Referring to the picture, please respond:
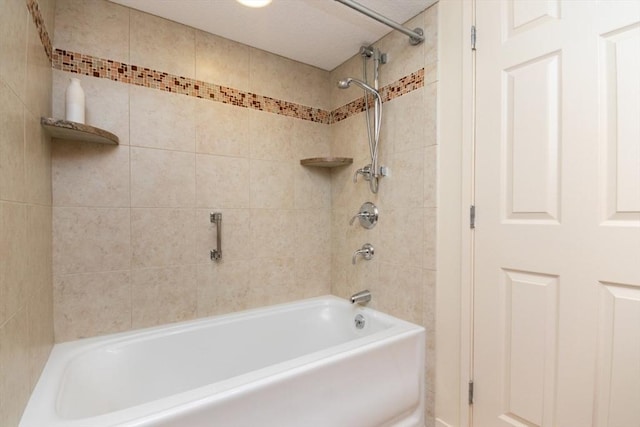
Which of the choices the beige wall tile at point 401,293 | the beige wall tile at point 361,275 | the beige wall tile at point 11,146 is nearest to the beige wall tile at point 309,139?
the beige wall tile at point 361,275

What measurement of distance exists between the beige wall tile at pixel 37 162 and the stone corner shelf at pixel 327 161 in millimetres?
1384

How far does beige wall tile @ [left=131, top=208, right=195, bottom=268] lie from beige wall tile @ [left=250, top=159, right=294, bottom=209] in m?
0.43

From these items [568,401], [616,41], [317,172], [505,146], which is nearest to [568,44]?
[616,41]

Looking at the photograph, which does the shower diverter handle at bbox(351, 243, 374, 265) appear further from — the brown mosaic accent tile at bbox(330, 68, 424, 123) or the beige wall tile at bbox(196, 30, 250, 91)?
the beige wall tile at bbox(196, 30, 250, 91)

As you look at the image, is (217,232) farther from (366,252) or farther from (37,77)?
(37,77)

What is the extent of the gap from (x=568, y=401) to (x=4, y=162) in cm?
203

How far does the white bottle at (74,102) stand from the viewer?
141cm

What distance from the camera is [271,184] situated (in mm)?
2113

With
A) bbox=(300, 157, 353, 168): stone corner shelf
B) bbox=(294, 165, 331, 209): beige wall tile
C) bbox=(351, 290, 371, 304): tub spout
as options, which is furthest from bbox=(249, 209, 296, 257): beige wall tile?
bbox=(351, 290, 371, 304): tub spout

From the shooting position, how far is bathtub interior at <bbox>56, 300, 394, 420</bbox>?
4.46ft

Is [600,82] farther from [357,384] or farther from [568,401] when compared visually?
[357,384]

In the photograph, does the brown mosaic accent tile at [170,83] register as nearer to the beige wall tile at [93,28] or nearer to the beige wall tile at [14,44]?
the beige wall tile at [93,28]

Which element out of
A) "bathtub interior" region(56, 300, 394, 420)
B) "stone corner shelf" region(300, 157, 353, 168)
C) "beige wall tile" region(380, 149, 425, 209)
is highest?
"stone corner shelf" region(300, 157, 353, 168)

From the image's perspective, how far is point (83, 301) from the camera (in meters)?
1.55
